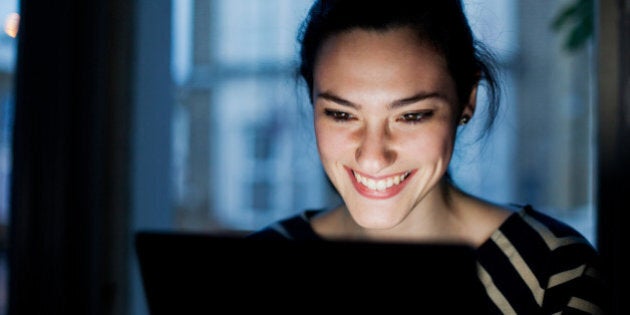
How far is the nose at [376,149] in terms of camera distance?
864mm

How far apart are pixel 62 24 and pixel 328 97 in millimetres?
600

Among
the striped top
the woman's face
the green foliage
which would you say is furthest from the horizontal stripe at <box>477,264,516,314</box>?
the green foliage

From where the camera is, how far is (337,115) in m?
0.90

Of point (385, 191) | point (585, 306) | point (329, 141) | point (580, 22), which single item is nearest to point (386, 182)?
point (385, 191)

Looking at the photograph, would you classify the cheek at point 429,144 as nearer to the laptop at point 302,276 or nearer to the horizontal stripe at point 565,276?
the horizontal stripe at point 565,276

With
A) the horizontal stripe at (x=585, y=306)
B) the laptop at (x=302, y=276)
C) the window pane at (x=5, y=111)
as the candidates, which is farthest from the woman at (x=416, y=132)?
the window pane at (x=5, y=111)

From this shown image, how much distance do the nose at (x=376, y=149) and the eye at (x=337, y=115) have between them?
37mm

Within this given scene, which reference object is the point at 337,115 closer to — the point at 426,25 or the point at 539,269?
the point at 426,25

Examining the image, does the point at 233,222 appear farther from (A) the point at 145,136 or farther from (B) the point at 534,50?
(A) the point at 145,136

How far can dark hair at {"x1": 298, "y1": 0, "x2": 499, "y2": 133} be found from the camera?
0.89m

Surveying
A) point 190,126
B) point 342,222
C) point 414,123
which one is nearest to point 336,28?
point 414,123

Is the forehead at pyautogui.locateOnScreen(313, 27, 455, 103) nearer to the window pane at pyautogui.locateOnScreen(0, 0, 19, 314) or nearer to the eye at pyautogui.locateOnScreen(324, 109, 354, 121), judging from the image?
the eye at pyautogui.locateOnScreen(324, 109, 354, 121)

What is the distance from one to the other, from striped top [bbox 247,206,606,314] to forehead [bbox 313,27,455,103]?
27 cm

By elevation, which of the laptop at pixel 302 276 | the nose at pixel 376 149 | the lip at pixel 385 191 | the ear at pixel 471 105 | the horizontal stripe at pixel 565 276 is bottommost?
the horizontal stripe at pixel 565 276
